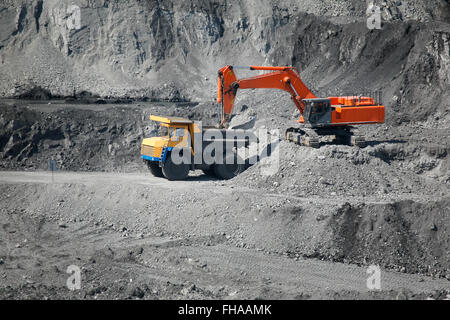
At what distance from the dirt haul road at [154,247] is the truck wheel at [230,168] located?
0.46 m

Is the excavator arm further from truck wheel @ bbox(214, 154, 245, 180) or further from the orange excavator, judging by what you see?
truck wheel @ bbox(214, 154, 245, 180)

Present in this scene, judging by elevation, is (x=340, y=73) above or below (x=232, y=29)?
below

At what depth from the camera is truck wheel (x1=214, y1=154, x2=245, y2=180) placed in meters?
22.9

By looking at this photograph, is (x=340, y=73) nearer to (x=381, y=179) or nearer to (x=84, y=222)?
(x=381, y=179)

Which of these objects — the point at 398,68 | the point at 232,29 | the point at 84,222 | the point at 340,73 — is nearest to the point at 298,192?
the point at 84,222

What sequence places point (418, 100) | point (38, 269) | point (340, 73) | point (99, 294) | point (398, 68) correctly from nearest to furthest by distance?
point (99, 294)
point (38, 269)
point (418, 100)
point (398, 68)
point (340, 73)

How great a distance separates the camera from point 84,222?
20656mm

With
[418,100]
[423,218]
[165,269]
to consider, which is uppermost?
[418,100]

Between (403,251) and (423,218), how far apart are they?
132cm

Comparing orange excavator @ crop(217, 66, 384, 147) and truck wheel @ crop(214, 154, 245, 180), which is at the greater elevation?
orange excavator @ crop(217, 66, 384, 147)

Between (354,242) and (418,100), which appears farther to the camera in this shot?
(418,100)

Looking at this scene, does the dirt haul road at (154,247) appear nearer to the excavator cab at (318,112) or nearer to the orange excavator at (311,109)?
the orange excavator at (311,109)

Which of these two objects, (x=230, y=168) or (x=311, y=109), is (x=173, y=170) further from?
(x=311, y=109)

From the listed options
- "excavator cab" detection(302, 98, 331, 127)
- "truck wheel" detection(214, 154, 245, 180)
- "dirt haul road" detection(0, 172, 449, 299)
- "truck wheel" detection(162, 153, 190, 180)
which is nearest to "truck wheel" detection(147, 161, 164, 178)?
"dirt haul road" detection(0, 172, 449, 299)
